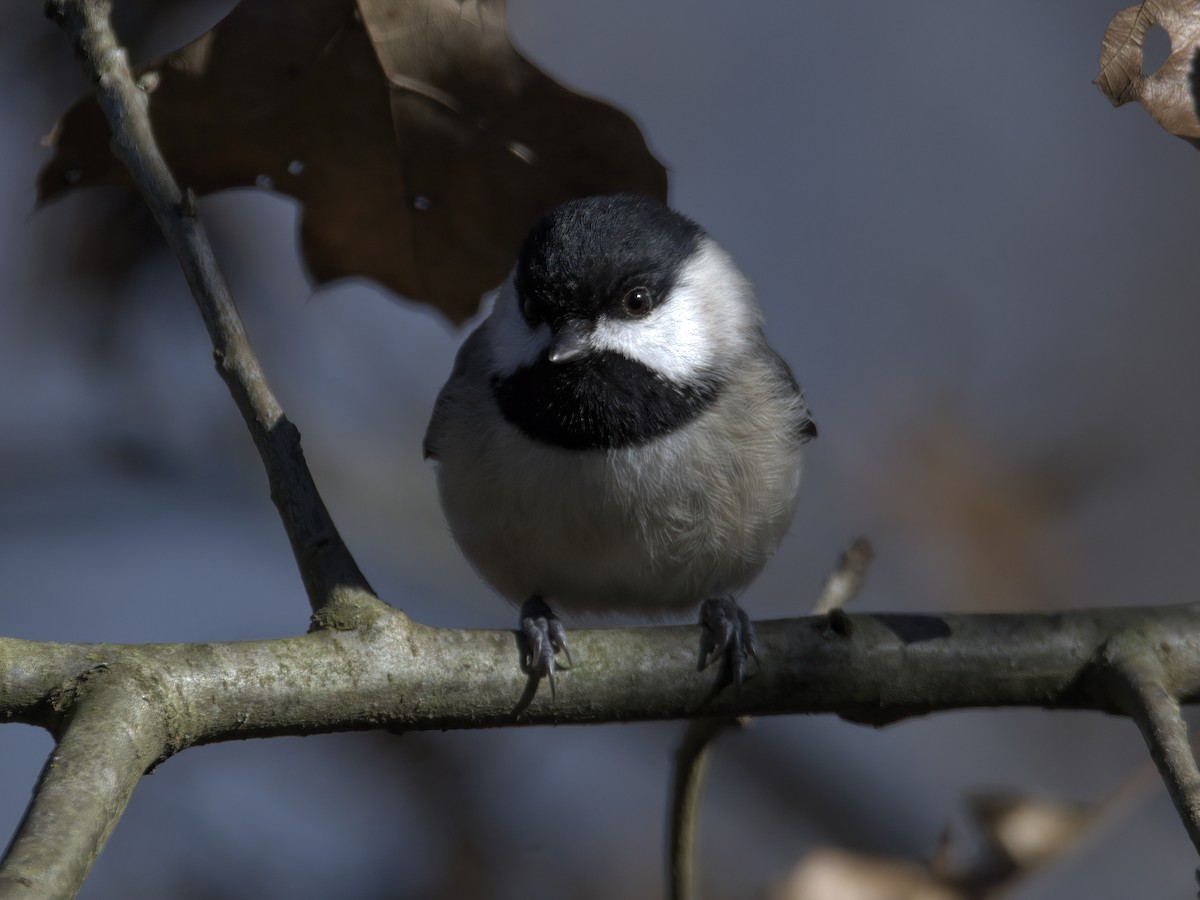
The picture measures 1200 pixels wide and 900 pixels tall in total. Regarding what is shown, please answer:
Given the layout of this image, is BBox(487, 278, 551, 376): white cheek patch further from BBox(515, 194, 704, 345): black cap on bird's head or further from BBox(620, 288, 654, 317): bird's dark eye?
BBox(620, 288, 654, 317): bird's dark eye

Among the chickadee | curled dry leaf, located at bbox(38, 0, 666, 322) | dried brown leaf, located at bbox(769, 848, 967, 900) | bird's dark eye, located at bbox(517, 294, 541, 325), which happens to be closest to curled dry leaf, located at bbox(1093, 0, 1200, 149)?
curled dry leaf, located at bbox(38, 0, 666, 322)

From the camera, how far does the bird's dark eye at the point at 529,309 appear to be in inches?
97.9

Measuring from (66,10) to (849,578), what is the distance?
1762 millimetres

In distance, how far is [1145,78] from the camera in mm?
1652

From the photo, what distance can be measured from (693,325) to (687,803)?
995 mm

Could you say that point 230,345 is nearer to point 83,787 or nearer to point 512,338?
point 83,787

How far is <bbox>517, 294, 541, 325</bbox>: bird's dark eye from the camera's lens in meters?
2.49

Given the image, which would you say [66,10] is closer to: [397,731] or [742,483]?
[397,731]

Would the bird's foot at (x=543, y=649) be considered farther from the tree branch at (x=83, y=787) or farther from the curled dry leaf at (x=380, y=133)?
the curled dry leaf at (x=380, y=133)

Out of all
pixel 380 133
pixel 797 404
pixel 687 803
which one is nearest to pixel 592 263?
pixel 380 133

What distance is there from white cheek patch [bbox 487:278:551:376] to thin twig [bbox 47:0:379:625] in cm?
74

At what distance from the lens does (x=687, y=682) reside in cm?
189

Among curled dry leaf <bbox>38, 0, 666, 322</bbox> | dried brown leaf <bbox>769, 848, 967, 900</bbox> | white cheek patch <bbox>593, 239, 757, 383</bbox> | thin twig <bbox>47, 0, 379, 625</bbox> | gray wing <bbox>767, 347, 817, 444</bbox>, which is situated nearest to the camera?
thin twig <bbox>47, 0, 379, 625</bbox>

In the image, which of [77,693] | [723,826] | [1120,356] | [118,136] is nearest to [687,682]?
[77,693]
